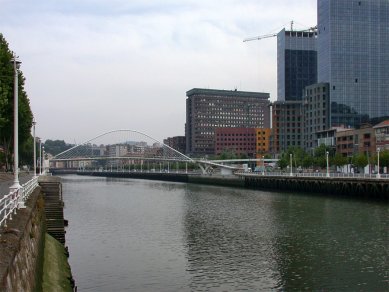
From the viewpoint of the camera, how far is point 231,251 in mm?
33500

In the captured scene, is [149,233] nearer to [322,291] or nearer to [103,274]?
[103,274]

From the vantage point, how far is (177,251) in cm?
3391

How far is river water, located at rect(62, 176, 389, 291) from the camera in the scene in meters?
25.9

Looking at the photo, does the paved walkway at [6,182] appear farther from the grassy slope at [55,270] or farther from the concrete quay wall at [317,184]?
the concrete quay wall at [317,184]

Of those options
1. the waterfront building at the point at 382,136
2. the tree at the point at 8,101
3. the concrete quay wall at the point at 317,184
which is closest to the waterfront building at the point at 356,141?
the waterfront building at the point at 382,136

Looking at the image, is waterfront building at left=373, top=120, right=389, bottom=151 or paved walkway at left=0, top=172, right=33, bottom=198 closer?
paved walkway at left=0, top=172, right=33, bottom=198

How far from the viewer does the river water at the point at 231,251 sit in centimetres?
2586

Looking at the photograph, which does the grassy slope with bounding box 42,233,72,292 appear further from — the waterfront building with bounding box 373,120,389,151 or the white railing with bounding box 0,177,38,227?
the waterfront building with bounding box 373,120,389,151

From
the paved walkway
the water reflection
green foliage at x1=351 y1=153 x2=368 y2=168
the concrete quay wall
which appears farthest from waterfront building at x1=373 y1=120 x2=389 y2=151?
the paved walkway

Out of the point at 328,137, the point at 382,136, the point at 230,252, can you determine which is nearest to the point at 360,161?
the point at 382,136

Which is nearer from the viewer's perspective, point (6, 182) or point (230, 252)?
point (230, 252)

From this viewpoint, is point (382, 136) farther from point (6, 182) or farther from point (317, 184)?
point (6, 182)

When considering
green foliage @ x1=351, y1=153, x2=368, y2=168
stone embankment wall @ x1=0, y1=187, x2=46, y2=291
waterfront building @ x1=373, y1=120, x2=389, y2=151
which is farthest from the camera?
waterfront building @ x1=373, y1=120, x2=389, y2=151

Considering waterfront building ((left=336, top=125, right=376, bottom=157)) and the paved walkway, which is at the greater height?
waterfront building ((left=336, top=125, right=376, bottom=157))
